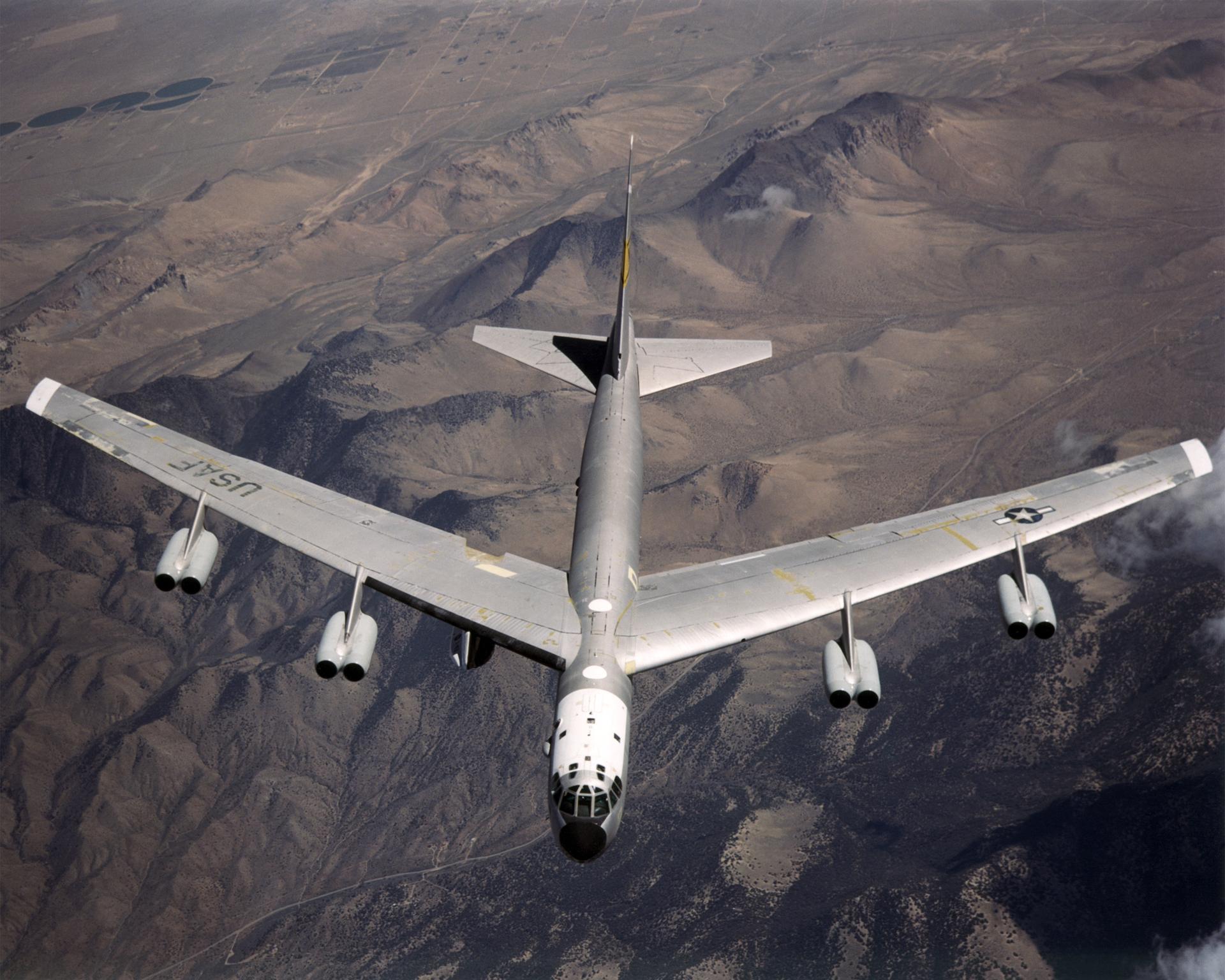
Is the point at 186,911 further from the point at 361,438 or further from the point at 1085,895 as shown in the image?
Result: the point at 1085,895

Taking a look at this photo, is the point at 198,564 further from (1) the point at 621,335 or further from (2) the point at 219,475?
(1) the point at 621,335

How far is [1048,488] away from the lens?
5647cm

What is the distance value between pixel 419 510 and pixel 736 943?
72581mm

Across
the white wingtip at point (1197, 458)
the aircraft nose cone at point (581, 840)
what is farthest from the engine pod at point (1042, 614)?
the aircraft nose cone at point (581, 840)

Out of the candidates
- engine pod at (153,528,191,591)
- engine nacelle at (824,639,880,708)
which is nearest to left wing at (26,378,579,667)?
engine pod at (153,528,191,591)

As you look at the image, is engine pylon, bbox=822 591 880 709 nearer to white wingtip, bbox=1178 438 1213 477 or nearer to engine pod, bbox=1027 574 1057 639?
engine pod, bbox=1027 574 1057 639

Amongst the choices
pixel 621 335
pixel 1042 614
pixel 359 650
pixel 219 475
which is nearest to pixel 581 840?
pixel 359 650

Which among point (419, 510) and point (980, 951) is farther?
point (419, 510)

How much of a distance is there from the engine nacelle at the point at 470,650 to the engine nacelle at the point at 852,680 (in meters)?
15.0

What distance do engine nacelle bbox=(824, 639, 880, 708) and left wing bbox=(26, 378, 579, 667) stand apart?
10.4 metres

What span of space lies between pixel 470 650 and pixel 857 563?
18.1 meters

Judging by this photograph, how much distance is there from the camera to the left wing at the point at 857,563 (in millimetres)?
49219

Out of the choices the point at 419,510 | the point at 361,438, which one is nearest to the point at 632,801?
the point at 419,510

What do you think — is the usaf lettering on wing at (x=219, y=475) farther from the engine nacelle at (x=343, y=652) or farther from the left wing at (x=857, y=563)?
the left wing at (x=857, y=563)
